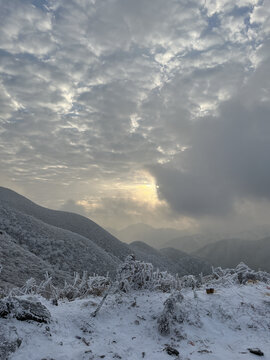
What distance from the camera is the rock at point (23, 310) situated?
17.8ft

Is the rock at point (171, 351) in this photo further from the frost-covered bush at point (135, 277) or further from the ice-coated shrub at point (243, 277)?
the ice-coated shrub at point (243, 277)

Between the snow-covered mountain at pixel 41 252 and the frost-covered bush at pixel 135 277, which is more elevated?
the frost-covered bush at pixel 135 277

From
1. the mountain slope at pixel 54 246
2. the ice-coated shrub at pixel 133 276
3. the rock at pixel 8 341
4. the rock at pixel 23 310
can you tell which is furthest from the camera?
the mountain slope at pixel 54 246

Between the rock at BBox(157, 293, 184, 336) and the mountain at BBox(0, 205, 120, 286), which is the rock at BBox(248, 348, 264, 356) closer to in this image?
the rock at BBox(157, 293, 184, 336)

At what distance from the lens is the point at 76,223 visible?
265 ft

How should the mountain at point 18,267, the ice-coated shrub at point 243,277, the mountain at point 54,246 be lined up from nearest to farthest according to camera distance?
the ice-coated shrub at point 243,277 < the mountain at point 18,267 < the mountain at point 54,246

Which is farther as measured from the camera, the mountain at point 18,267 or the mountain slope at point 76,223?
the mountain slope at point 76,223

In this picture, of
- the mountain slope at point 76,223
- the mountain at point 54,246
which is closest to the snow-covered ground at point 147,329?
the mountain at point 54,246

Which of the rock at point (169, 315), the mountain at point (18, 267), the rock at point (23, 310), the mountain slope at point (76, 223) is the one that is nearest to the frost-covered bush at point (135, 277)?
the rock at point (169, 315)

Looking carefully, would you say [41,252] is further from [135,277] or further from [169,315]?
[169,315]

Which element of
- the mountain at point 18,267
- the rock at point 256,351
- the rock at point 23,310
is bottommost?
the mountain at point 18,267

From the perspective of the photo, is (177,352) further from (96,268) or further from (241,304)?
(96,268)

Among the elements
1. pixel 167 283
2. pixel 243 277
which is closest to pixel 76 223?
pixel 167 283

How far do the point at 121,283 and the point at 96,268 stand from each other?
114ft
